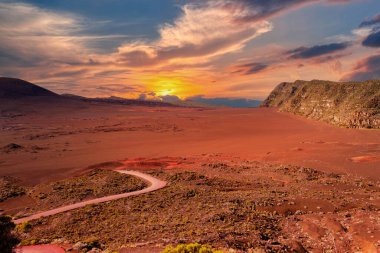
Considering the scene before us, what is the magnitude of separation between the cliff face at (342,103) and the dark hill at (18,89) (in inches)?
5524

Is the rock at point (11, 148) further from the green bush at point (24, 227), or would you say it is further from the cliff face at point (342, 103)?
the cliff face at point (342, 103)

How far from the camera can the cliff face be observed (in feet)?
235

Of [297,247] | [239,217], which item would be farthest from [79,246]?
[297,247]

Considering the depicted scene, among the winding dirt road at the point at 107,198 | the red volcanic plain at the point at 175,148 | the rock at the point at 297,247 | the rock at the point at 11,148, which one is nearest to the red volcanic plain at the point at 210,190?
the rock at the point at 297,247

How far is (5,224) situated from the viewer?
52.4 ft

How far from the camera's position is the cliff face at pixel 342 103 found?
7150cm

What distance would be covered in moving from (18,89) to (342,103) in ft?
549

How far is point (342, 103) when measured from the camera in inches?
3349

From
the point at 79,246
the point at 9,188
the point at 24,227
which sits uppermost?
the point at 79,246

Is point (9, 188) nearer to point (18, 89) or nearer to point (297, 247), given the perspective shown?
point (297, 247)

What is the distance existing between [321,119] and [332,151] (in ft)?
148

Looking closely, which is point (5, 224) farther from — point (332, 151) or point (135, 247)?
point (332, 151)

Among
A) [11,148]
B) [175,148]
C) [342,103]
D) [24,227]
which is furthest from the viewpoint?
[342,103]

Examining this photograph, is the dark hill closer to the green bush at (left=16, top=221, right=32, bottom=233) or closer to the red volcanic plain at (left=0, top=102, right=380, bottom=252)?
the red volcanic plain at (left=0, top=102, right=380, bottom=252)
